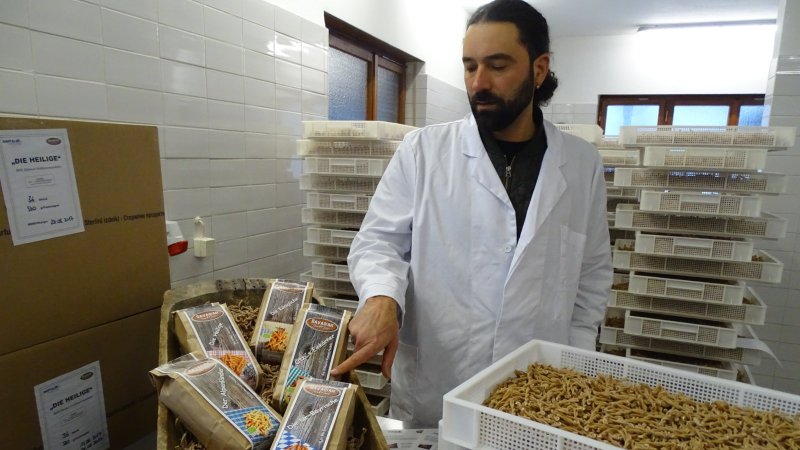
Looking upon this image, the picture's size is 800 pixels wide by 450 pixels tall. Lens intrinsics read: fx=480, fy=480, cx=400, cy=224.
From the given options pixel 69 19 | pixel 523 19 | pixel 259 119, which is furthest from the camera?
pixel 259 119

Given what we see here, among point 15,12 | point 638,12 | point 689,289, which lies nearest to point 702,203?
point 689,289

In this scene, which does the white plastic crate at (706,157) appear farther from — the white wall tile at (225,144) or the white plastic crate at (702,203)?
the white wall tile at (225,144)

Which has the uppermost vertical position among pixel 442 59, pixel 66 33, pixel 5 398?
pixel 442 59

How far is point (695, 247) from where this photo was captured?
2.11m

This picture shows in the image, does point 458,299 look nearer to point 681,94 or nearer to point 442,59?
point 442,59

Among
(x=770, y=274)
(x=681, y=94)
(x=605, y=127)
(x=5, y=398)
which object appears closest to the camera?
(x=5, y=398)

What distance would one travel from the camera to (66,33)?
140 centimetres

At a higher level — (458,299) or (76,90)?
(76,90)

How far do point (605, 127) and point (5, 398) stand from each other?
6.14 m

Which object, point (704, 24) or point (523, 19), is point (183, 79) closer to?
point (523, 19)

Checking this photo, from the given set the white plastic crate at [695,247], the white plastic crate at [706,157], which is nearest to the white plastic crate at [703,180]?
the white plastic crate at [706,157]

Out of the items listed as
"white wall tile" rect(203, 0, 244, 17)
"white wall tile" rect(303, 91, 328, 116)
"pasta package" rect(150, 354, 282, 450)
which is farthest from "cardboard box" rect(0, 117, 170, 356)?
"white wall tile" rect(303, 91, 328, 116)

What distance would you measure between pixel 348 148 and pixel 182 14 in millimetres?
868

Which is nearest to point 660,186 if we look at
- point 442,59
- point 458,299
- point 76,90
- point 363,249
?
point 458,299
